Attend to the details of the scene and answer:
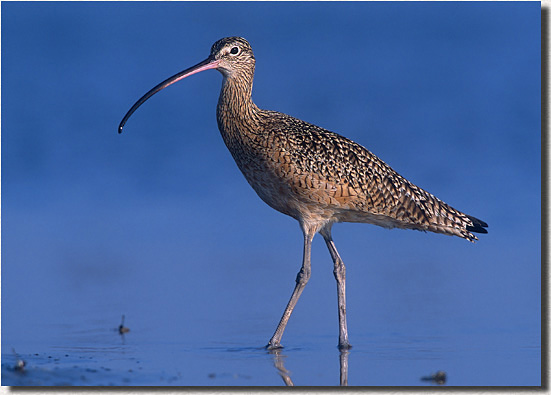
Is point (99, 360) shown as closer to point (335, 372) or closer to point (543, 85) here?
point (335, 372)

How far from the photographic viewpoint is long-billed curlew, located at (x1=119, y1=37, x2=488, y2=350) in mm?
8086

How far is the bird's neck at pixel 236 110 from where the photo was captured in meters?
8.38

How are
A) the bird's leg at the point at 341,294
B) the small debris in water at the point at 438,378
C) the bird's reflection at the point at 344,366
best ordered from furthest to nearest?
1. the bird's leg at the point at 341,294
2. the bird's reflection at the point at 344,366
3. the small debris in water at the point at 438,378

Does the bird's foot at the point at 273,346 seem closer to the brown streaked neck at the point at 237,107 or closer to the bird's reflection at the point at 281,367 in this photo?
the bird's reflection at the point at 281,367

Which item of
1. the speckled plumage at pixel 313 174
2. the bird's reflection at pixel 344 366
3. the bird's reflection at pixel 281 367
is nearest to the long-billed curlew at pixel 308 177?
the speckled plumage at pixel 313 174

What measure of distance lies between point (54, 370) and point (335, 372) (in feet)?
6.89

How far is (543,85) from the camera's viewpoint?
7.02 m

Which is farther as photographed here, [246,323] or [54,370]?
[246,323]

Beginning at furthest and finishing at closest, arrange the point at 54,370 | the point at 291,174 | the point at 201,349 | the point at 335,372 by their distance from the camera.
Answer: the point at 291,174 → the point at 201,349 → the point at 335,372 → the point at 54,370

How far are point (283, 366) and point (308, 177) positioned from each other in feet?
6.44

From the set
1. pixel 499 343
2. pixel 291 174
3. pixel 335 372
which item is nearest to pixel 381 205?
pixel 291 174

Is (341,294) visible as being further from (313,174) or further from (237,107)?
(237,107)

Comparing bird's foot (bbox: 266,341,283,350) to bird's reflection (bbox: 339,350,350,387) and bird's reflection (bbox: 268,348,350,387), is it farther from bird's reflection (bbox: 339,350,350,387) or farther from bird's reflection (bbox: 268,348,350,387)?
bird's reflection (bbox: 339,350,350,387)

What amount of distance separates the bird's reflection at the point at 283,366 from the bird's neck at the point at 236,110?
2.16 metres
